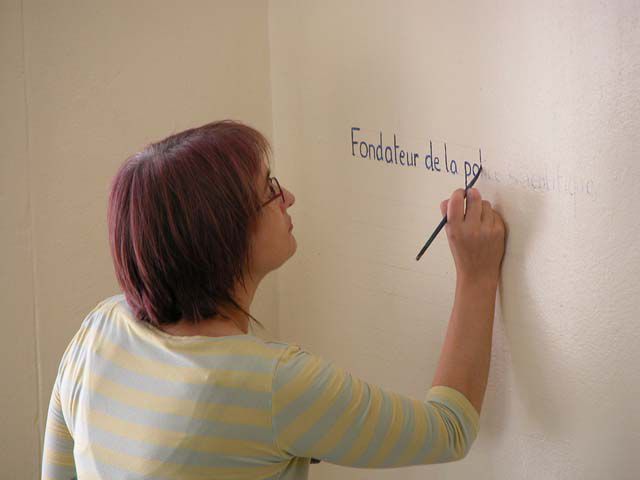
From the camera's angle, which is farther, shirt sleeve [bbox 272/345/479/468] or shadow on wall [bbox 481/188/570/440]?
shadow on wall [bbox 481/188/570/440]

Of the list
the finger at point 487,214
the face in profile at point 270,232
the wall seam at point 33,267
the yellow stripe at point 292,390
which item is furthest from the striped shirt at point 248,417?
the wall seam at point 33,267

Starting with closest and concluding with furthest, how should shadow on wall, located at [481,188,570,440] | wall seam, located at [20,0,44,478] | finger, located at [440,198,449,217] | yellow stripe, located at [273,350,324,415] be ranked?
1. yellow stripe, located at [273,350,324,415]
2. shadow on wall, located at [481,188,570,440]
3. finger, located at [440,198,449,217]
4. wall seam, located at [20,0,44,478]

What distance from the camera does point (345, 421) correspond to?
854 millimetres

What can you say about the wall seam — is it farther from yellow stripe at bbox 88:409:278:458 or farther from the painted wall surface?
yellow stripe at bbox 88:409:278:458

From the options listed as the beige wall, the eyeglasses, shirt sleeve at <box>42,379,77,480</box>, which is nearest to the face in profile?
the eyeglasses

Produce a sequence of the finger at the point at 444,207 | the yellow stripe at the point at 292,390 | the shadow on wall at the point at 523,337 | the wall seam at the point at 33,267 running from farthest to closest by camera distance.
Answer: the wall seam at the point at 33,267
the finger at the point at 444,207
the shadow on wall at the point at 523,337
the yellow stripe at the point at 292,390

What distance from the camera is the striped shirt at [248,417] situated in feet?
2.79

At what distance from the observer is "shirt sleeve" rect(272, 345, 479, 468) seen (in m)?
0.85

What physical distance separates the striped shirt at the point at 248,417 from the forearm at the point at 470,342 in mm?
43

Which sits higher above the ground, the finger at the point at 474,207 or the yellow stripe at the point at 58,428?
the finger at the point at 474,207

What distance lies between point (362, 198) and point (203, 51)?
0.44 metres

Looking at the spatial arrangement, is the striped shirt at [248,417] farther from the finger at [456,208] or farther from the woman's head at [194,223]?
the finger at [456,208]

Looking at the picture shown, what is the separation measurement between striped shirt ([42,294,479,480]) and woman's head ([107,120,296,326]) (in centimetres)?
6

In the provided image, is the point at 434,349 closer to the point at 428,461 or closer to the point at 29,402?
the point at 428,461
